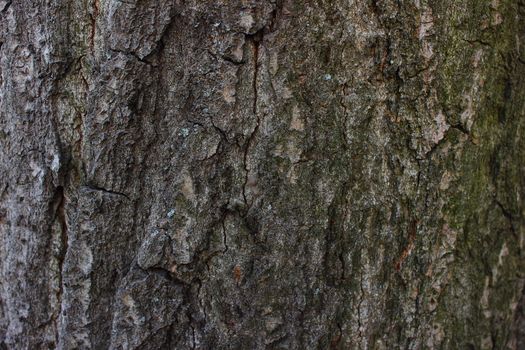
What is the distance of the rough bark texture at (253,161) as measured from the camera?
1.15 meters

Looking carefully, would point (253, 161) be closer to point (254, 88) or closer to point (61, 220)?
point (254, 88)

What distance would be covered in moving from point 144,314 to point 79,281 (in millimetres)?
175

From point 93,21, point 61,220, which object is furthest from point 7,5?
point 61,220

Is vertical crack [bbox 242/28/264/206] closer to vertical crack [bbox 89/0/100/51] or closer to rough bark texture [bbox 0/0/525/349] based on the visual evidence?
rough bark texture [bbox 0/0/525/349]

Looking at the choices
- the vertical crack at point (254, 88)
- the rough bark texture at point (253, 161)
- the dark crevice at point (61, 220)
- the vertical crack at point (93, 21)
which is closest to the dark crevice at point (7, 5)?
the rough bark texture at point (253, 161)

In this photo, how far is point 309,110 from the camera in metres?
1.16

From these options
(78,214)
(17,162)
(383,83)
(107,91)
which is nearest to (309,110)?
(383,83)

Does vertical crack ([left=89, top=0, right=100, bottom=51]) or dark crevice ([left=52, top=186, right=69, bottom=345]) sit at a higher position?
vertical crack ([left=89, top=0, right=100, bottom=51])

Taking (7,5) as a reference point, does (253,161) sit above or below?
below

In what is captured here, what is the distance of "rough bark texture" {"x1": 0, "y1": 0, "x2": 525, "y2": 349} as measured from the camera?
1148 mm

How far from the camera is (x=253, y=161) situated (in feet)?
3.85

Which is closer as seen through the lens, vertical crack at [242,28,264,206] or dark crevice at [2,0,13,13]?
vertical crack at [242,28,264,206]

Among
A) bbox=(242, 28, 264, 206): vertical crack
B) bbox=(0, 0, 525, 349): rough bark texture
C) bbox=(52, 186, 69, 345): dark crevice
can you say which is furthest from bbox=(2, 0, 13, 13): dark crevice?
bbox=(242, 28, 264, 206): vertical crack

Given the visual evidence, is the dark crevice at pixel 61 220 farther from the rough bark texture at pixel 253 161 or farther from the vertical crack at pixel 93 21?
the vertical crack at pixel 93 21
